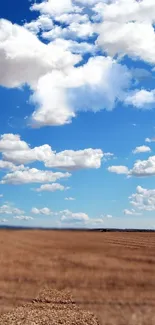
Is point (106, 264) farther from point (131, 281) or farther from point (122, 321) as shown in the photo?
point (122, 321)

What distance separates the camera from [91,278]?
30219mm

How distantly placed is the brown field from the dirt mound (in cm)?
67

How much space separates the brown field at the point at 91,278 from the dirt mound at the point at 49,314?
2.19 feet

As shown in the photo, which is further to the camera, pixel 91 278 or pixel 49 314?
pixel 91 278

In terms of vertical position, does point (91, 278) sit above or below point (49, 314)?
above

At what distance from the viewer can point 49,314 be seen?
19.7 metres

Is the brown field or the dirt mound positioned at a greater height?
the brown field

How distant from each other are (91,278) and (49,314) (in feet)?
35.4

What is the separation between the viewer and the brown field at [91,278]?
72.9ft

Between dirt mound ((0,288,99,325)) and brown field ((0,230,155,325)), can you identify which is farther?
brown field ((0,230,155,325))

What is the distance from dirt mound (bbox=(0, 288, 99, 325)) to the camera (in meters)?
18.8

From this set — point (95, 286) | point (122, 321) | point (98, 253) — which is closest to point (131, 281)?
point (95, 286)

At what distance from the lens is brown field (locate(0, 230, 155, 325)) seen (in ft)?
72.9

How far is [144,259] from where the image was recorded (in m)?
38.6
